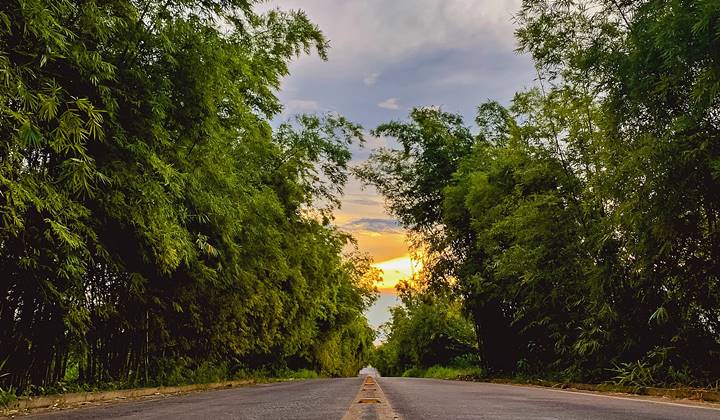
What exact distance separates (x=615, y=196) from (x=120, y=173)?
23.1ft

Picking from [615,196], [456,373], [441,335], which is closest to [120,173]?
[615,196]

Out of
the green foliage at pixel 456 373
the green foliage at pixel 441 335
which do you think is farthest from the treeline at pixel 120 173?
the green foliage at pixel 441 335

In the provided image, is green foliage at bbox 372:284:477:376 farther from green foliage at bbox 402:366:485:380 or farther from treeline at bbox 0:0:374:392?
treeline at bbox 0:0:374:392

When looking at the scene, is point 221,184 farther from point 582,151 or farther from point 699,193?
point 582,151

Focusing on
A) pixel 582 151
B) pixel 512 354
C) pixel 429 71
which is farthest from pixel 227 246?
pixel 512 354

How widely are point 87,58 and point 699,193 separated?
7.50 meters

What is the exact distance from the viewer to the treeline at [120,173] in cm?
475

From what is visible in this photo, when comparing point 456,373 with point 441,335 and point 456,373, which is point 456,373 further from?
point 441,335

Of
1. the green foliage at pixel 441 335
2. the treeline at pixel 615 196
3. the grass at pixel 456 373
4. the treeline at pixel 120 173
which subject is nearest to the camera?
the treeline at pixel 120 173

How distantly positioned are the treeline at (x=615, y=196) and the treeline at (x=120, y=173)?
16.8 feet

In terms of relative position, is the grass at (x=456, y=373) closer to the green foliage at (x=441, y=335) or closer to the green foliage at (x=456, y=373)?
the green foliage at (x=456, y=373)

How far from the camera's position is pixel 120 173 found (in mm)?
5914

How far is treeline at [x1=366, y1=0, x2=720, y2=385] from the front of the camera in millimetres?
6898

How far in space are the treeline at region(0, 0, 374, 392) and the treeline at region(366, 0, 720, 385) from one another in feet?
16.8
